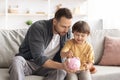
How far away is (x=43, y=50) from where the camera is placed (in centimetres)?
207

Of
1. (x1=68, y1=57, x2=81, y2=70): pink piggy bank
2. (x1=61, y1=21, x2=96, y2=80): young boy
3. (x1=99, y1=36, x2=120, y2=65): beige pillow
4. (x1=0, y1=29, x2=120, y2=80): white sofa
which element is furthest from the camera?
(x1=99, y1=36, x2=120, y2=65): beige pillow

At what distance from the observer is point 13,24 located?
529cm

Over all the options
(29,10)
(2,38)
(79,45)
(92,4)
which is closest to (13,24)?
(29,10)

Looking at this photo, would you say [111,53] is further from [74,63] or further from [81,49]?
[74,63]

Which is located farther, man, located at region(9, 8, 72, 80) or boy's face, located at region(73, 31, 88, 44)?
boy's face, located at region(73, 31, 88, 44)

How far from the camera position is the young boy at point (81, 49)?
6.84 ft

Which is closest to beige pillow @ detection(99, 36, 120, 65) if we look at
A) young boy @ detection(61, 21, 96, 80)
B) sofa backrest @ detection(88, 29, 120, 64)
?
sofa backrest @ detection(88, 29, 120, 64)

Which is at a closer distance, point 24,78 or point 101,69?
point 24,78

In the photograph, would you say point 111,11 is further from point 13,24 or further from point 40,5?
point 13,24

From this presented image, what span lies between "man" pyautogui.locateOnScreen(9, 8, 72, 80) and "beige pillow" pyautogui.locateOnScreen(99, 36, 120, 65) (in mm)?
591

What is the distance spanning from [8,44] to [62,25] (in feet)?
2.11

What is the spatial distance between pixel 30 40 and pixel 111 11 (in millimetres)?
3688

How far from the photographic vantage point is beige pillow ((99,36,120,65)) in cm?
259

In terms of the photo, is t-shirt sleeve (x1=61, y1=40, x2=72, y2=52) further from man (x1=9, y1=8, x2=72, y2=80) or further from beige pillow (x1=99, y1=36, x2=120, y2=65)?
beige pillow (x1=99, y1=36, x2=120, y2=65)
